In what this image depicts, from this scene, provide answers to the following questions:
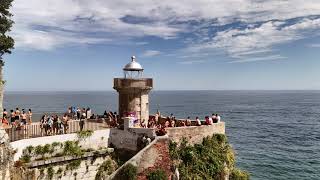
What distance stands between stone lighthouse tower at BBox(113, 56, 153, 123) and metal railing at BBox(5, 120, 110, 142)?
2.10 m

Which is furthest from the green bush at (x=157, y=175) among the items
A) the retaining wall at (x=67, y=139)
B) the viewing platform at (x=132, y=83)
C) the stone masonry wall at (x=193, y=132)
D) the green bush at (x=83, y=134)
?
the viewing platform at (x=132, y=83)

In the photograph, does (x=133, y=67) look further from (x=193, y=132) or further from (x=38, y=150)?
(x=38, y=150)

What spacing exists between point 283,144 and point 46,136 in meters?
47.5

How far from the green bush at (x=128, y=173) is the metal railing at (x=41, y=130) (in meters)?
4.53

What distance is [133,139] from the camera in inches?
959

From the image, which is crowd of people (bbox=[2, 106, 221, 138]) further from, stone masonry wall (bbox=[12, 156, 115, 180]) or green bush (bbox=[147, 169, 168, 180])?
stone masonry wall (bbox=[12, 156, 115, 180])

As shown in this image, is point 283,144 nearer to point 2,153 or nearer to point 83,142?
point 83,142

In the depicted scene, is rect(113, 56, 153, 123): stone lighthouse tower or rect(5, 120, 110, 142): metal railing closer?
rect(5, 120, 110, 142): metal railing

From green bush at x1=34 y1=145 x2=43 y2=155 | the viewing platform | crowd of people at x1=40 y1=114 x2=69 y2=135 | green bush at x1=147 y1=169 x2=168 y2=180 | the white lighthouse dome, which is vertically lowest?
green bush at x1=147 y1=169 x2=168 y2=180

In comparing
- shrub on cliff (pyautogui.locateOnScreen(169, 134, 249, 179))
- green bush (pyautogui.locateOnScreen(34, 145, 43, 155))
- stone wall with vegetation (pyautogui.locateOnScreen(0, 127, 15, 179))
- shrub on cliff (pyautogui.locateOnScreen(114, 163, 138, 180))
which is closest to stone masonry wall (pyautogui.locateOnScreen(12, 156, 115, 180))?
stone wall with vegetation (pyautogui.locateOnScreen(0, 127, 15, 179))

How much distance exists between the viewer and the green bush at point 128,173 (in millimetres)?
21772

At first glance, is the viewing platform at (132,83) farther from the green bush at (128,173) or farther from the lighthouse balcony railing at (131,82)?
the green bush at (128,173)

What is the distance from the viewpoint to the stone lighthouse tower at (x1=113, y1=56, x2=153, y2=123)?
2681cm

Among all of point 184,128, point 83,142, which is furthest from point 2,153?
point 184,128
